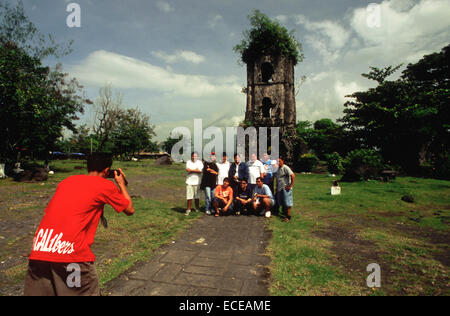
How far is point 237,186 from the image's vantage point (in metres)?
7.95

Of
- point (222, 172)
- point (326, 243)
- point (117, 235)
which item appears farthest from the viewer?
point (222, 172)

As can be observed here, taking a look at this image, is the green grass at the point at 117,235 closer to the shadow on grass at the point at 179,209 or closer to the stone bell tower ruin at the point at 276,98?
the shadow on grass at the point at 179,209

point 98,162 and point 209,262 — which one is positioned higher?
point 98,162

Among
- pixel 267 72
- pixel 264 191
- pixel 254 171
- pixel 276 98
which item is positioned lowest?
pixel 264 191

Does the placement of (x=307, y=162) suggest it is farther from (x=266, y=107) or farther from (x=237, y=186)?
(x=237, y=186)

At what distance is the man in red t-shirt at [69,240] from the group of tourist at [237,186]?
201 inches

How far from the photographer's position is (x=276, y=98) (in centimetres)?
2256

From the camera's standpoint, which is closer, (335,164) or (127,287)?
(127,287)

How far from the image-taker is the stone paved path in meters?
3.17

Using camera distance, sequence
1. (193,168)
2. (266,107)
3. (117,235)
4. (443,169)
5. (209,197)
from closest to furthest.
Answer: (117,235)
(193,168)
(209,197)
(443,169)
(266,107)

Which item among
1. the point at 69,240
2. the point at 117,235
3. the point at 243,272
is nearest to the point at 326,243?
the point at 243,272

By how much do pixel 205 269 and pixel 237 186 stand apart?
4286mm
